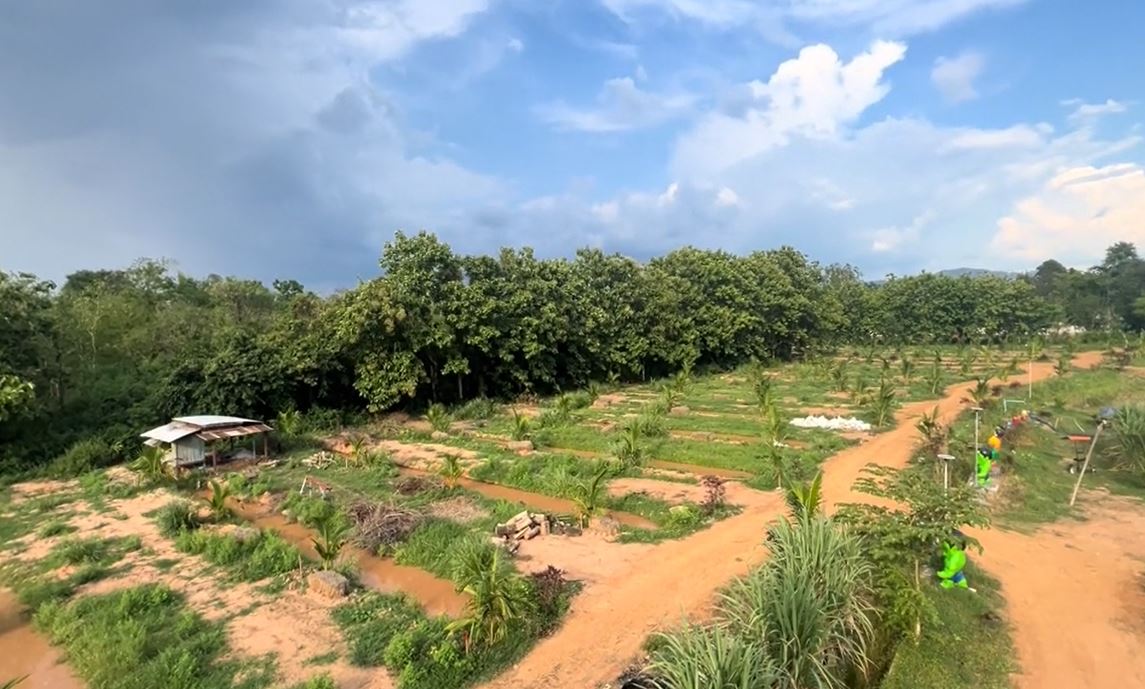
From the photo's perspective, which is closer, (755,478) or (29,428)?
(755,478)

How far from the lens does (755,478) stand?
1470cm

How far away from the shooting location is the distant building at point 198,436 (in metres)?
17.7

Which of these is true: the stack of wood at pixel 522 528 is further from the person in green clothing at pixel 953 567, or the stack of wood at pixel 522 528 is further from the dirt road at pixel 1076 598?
the dirt road at pixel 1076 598

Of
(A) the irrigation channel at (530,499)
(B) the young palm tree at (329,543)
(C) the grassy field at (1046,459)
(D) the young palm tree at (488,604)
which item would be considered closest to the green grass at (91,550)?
(B) the young palm tree at (329,543)

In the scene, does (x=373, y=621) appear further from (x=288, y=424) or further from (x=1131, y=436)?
(x=1131, y=436)

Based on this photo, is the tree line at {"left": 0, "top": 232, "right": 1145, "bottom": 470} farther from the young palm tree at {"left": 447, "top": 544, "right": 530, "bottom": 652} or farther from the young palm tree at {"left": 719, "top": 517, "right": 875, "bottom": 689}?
the young palm tree at {"left": 719, "top": 517, "right": 875, "bottom": 689}

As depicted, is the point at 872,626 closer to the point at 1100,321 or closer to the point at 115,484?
the point at 115,484

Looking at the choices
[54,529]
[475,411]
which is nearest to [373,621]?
[54,529]

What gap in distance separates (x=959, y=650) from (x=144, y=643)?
1018cm

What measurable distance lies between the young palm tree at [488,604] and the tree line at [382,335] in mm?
14284

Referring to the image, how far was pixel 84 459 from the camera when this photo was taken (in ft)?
62.4

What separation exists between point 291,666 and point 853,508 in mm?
7241

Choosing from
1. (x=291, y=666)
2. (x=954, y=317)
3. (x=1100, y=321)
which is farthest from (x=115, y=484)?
(x=1100, y=321)

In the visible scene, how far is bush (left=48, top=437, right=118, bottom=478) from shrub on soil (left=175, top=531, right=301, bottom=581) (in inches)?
368
